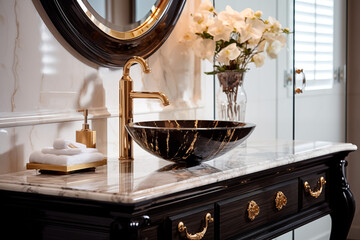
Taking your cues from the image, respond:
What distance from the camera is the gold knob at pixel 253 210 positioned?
1526 mm

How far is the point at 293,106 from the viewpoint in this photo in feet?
8.69

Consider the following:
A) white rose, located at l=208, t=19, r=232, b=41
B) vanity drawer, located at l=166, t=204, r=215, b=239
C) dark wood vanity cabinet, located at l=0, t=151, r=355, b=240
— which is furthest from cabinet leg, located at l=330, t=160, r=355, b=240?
vanity drawer, located at l=166, t=204, r=215, b=239

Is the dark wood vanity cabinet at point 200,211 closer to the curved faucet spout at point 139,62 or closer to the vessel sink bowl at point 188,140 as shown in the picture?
the vessel sink bowl at point 188,140

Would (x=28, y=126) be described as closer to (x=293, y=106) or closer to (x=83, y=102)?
(x=83, y=102)

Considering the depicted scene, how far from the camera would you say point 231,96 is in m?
2.08

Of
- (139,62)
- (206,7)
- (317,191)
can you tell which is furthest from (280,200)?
(206,7)

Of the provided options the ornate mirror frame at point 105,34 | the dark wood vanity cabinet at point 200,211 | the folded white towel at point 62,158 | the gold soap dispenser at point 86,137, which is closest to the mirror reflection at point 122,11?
the ornate mirror frame at point 105,34

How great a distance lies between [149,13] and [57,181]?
2.78 feet

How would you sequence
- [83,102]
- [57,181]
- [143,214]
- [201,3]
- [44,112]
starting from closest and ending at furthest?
[143,214], [57,181], [44,112], [83,102], [201,3]

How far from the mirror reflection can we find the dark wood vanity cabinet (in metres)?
0.65

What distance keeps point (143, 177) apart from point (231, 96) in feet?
2.76

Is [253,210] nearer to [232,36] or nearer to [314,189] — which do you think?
[314,189]

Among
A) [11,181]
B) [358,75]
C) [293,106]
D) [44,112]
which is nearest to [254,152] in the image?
[44,112]

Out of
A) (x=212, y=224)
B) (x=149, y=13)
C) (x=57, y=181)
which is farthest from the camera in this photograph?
(x=149, y=13)
